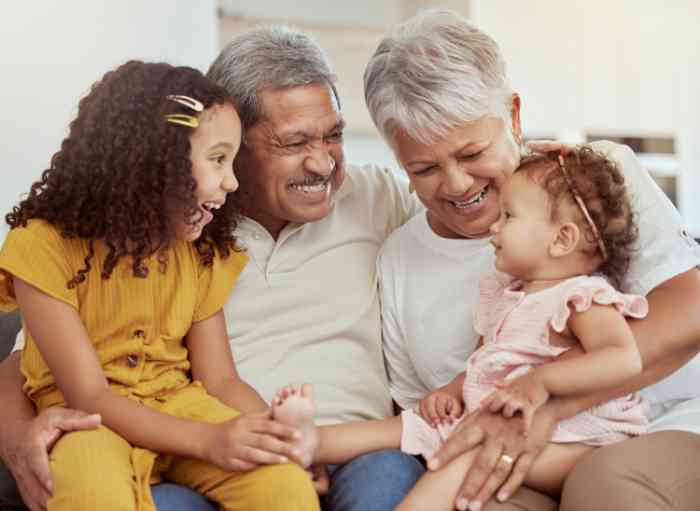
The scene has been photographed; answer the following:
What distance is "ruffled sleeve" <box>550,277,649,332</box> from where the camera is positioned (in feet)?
5.26

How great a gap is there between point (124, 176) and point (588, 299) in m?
0.79

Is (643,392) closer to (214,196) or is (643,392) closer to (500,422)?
(500,422)

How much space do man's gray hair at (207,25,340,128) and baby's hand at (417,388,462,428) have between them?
0.65 metres

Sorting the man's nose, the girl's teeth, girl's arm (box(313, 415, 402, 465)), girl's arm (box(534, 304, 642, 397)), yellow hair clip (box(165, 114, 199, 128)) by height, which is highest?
yellow hair clip (box(165, 114, 199, 128))

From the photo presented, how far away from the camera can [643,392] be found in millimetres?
1777

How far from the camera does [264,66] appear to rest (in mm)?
1982

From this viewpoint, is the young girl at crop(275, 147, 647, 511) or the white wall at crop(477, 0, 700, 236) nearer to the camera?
the young girl at crop(275, 147, 647, 511)

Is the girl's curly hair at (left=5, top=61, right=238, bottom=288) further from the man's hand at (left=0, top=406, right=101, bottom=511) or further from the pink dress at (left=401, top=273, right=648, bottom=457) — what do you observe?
the pink dress at (left=401, top=273, right=648, bottom=457)

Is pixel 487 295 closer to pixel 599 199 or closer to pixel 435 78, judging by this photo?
pixel 599 199

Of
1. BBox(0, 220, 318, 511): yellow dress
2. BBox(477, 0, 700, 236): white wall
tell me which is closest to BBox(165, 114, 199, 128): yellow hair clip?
BBox(0, 220, 318, 511): yellow dress

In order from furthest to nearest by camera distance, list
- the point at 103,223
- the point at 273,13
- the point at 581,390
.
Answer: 1. the point at 273,13
2. the point at 103,223
3. the point at 581,390

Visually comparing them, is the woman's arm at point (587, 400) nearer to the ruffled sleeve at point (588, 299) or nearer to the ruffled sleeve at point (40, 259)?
the ruffled sleeve at point (588, 299)

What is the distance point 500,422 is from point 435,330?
1.25 ft

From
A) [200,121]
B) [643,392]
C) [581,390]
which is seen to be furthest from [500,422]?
[200,121]
